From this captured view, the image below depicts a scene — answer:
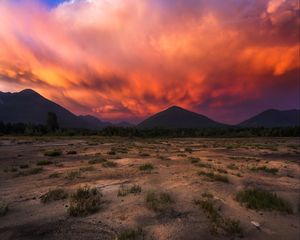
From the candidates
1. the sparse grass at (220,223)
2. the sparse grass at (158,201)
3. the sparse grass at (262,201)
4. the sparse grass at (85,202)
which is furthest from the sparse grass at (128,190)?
the sparse grass at (262,201)

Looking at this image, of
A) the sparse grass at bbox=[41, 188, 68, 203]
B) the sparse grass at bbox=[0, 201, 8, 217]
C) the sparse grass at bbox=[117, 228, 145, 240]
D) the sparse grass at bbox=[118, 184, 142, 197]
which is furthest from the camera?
the sparse grass at bbox=[118, 184, 142, 197]

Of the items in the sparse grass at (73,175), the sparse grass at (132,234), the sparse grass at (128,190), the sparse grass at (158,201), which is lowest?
the sparse grass at (132,234)

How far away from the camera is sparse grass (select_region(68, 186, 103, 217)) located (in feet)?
27.7

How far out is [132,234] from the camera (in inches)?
276

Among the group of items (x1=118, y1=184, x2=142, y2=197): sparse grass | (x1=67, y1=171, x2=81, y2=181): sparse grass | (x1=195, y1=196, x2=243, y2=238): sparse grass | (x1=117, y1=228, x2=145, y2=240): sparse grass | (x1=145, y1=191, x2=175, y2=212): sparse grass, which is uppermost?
(x1=67, y1=171, x2=81, y2=181): sparse grass

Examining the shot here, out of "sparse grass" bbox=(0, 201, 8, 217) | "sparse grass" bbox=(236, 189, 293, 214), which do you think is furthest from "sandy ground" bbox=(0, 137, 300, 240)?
"sparse grass" bbox=(236, 189, 293, 214)

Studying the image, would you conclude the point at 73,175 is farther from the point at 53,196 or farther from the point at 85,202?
the point at 85,202

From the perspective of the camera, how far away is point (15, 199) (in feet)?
32.6

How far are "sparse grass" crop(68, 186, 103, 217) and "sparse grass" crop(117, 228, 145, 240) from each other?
1962 millimetres

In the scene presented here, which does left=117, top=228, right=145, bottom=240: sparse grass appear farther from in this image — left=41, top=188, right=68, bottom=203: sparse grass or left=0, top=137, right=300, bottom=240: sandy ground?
left=41, top=188, right=68, bottom=203: sparse grass

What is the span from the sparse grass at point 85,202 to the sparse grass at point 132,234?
6.44ft

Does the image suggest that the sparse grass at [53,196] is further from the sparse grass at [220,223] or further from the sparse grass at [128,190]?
the sparse grass at [220,223]

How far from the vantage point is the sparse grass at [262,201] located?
10.5 meters

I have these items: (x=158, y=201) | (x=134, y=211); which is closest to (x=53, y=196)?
(x=134, y=211)
